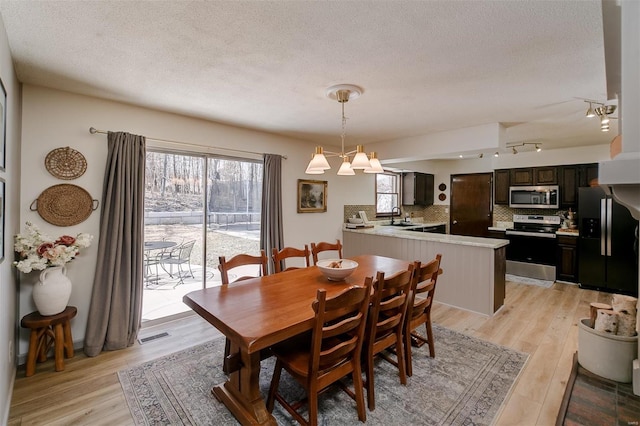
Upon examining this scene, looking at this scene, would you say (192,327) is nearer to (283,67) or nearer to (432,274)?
(432,274)

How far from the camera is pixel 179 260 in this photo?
3.57 m

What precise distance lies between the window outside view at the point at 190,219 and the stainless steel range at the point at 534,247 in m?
4.90

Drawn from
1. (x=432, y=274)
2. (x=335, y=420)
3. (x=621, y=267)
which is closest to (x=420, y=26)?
(x=432, y=274)

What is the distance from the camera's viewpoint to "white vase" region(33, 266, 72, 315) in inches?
93.0

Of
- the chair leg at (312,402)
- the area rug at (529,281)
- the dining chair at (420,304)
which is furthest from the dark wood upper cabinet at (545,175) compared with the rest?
the chair leg at (312,402)

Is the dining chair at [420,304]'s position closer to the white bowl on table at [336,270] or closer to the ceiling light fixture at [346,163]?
the white bowl on table at [336,270]

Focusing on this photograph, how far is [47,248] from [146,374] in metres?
1.32

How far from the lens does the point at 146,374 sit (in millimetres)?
2375

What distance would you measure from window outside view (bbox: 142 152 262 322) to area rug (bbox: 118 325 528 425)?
107 cm

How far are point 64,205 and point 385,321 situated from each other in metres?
2.99

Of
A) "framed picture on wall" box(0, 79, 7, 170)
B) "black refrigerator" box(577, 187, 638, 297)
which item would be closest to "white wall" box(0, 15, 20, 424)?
"framed picture on wall" box(0, 79, 7, 170)

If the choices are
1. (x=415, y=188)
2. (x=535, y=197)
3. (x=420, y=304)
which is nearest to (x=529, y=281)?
(x=535, y=197)

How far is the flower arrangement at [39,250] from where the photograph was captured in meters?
2.29

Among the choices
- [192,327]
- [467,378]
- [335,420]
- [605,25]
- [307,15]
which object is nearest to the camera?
[605,25]
